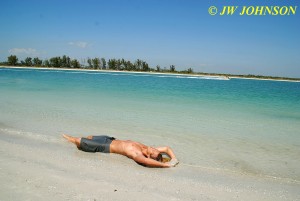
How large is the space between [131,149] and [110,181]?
1.26m

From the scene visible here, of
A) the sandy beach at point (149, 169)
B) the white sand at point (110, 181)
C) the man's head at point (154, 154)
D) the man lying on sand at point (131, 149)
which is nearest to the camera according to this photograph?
the white sand at point (110, 181)

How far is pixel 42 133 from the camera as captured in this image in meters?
7.16

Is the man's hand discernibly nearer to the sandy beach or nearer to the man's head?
the sandy beach

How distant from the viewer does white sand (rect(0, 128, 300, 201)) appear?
11.6 ft

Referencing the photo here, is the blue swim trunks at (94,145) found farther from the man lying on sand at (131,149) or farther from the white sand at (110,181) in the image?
the white sand at (110,181)

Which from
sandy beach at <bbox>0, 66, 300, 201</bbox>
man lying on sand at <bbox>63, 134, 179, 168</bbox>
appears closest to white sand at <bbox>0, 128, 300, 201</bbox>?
sandy beach at <bbox>0, 66, 300, 201</bbox>

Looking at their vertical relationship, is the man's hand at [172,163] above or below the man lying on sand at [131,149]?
below

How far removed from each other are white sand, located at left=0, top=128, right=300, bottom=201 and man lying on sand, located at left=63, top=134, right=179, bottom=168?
0.12m

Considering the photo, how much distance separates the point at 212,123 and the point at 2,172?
24.2ft

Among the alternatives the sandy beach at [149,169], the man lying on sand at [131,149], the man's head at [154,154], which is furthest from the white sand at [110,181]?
the man's head at [154,154]

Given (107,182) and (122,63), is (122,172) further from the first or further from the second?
(122,63)

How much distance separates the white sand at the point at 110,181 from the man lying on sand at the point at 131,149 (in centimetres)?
12

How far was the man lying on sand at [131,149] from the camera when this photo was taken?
484cm

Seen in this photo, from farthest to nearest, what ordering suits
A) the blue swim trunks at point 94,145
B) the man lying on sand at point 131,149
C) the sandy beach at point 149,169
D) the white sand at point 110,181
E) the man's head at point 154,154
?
the blue swim trunks at point 94,145 → the man's head at point 154,154 → the man lying on sand at point 131,149 → the sandy beach at point 149,169 → the white sand at point 110,181
